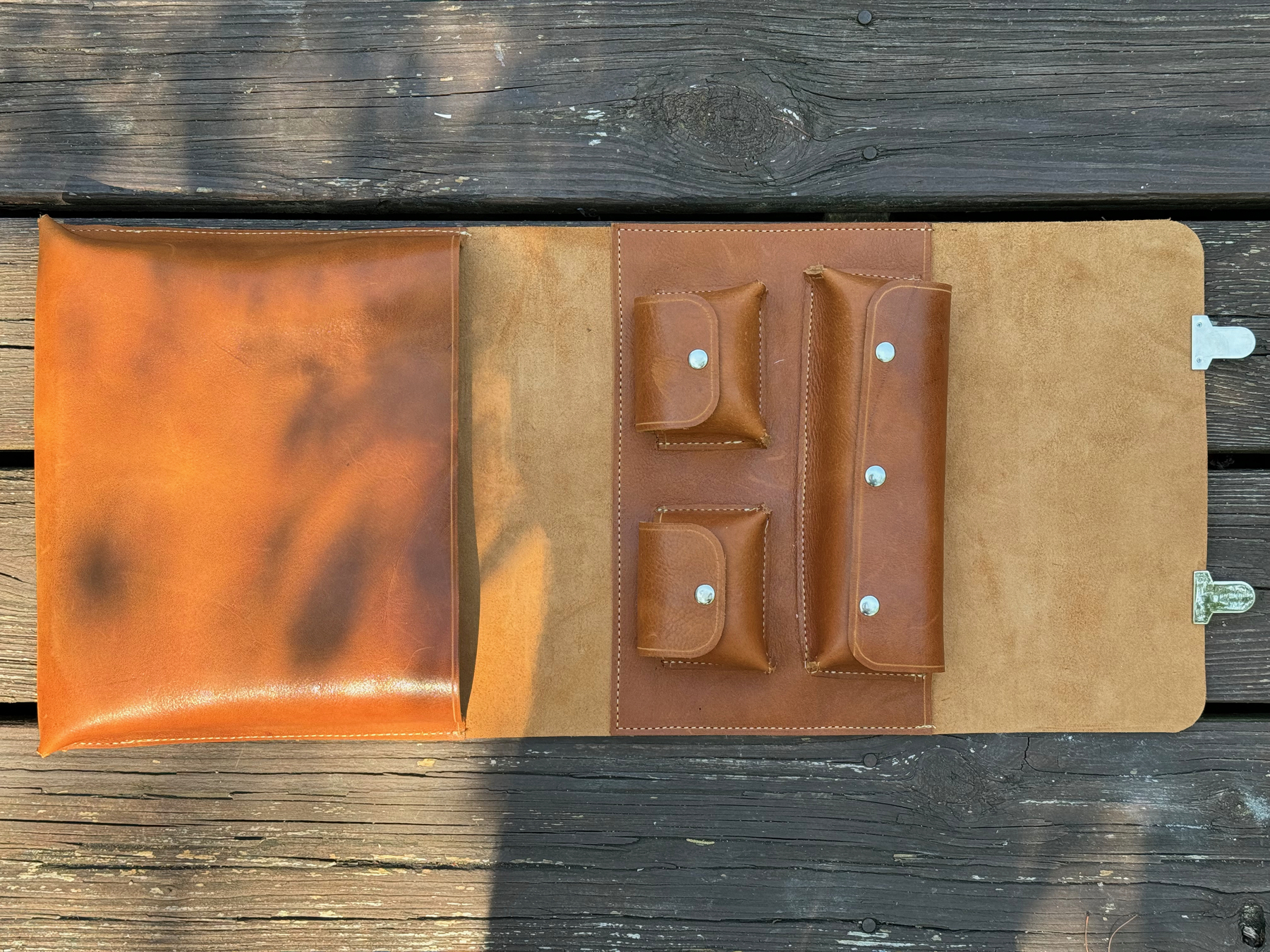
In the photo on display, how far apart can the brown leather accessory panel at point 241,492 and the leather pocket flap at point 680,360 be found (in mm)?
460

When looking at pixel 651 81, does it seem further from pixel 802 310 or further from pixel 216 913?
pixel 216 913

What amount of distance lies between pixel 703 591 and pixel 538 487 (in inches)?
18.9

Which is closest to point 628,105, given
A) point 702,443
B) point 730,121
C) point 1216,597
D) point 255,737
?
point 730,121

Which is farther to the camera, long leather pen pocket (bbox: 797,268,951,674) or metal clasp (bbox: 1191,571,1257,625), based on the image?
metal clasp (bbox: 1191,571,1257,625)

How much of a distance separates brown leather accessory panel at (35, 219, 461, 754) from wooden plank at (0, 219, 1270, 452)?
0.92ft

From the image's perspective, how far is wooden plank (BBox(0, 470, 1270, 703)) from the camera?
1.94 m

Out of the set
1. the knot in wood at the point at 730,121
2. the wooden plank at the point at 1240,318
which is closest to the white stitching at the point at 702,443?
the knot in wood at the point at 730,121

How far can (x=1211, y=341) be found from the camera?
1892mm

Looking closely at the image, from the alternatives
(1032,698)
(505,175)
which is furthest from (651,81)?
(1032,698)

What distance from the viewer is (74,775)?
76.2 inches

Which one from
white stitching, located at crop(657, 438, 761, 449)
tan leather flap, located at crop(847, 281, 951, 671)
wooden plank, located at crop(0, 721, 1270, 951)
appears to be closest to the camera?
tan leather flap, located at crop(847, 281, 951, 671)

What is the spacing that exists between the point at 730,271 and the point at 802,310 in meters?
0.20

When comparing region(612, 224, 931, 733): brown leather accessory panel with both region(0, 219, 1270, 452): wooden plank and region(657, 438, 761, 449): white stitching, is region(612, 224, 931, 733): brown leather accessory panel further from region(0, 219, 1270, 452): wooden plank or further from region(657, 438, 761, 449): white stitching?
region(0, 219, 1270, 452): wooden plank

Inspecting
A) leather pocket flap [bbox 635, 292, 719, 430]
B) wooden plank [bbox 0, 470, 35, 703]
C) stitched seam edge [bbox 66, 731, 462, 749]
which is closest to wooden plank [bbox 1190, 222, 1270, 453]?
leather pocket flap [bbox 635, 292, 719, 430]
